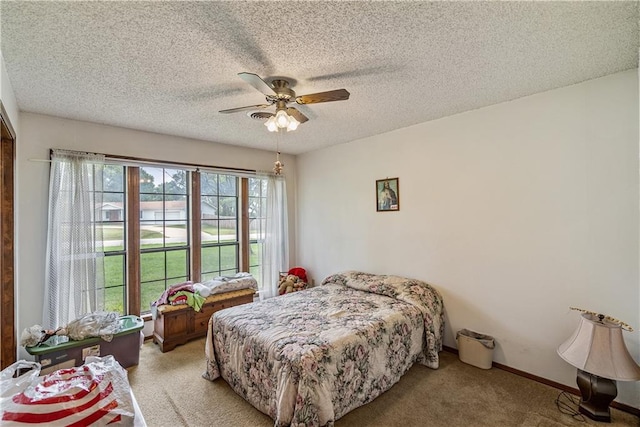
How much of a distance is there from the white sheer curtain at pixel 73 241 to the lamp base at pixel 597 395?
4441 mm

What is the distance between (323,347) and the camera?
78.6 inches

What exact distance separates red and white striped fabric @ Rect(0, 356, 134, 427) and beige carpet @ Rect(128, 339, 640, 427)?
0.73 metres

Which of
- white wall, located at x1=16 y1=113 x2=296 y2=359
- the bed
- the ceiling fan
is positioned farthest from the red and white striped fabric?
the ceiling fan

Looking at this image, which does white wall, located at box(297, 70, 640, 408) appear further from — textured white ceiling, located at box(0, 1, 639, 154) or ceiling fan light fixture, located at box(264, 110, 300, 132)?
ceiling fan light fixture, located at box(264, 110, 300, 132)

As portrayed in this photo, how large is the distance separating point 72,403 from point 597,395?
326 cm

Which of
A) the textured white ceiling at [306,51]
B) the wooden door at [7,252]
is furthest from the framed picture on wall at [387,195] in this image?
the wooden door at [7,252]

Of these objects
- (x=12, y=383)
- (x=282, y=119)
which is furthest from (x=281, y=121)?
(x=12, y=383)

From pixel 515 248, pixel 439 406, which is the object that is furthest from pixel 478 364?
pixel 515 248

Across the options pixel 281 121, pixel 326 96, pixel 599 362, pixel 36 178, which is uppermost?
pixel 326 96

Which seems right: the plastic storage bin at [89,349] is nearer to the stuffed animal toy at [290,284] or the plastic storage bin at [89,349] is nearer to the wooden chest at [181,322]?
the wooden chest at [181,322]

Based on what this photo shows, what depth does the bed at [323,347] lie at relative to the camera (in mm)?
1844

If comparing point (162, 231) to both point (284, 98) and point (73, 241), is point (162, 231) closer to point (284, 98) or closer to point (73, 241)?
point (73, 241)

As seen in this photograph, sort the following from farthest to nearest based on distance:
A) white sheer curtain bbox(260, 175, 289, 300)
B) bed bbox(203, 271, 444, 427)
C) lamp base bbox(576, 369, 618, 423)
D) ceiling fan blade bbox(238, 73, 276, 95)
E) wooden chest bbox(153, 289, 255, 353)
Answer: white sheer curtain bbox(260, 175, 289, 300) < wooden chest bbox(153, 289, 255, 353) < lamp base bbox(576, 369, 618, 423) < bed bbox(203, 271, 444, 427) < ceiling fan blade bbox(238, 73, 276, 95)

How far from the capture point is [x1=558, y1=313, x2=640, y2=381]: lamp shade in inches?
74.6
